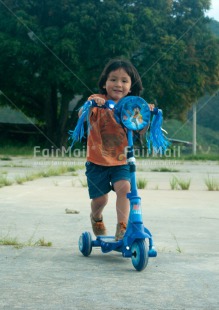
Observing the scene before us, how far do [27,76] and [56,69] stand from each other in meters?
2.04

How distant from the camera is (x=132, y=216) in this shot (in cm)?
433

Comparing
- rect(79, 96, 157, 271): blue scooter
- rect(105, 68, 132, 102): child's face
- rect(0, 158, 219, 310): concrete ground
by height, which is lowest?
rect(0, 158, 219, 310): concrete ground

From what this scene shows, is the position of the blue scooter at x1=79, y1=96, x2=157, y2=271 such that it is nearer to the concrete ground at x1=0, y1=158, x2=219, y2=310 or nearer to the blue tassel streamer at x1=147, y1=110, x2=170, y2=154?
the concrete ground at x1=0, y1=158, x2=219, y2=310

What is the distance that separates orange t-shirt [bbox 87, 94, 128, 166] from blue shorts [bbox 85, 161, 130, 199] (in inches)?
2.1

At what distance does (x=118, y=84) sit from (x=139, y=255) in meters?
1.24

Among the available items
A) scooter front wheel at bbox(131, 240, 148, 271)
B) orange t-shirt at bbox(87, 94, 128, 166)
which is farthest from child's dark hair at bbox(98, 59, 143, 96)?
scooter front wheel at bbox(131, 240, 148, 271)

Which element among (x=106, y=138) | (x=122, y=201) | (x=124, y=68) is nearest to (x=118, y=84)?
(x=124, y=68)

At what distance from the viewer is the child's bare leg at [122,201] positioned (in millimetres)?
4633

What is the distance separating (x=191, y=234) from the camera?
18.3 feet

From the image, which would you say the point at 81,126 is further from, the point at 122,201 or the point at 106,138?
the point at 122,201

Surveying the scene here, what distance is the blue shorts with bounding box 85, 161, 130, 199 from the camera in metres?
4.74

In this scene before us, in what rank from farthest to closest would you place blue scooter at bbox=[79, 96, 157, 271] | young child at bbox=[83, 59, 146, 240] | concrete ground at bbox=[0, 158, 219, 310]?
young child at bbox=[83, 59, 146, 240] → blue scooter at bbox=[79, 96, 157, 271] → concrete ground at bbox=[0, 158, 219, 310]

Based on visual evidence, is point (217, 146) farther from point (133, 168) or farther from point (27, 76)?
point (133, 168)

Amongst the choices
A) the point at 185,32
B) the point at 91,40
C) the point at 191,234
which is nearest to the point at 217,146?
the point at 185,32
